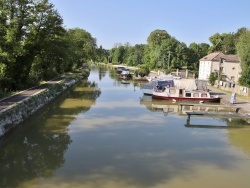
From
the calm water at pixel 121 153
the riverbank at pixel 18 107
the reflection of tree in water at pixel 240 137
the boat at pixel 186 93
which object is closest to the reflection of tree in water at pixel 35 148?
the calm water at pixel 121 153

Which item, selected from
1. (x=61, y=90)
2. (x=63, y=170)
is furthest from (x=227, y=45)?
(x=63, y=170)

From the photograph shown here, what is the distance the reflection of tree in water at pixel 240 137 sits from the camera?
18.6 m

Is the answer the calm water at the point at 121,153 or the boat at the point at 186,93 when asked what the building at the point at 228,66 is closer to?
the boat at the point at 186,93

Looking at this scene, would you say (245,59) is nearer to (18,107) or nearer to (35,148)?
(18,107)

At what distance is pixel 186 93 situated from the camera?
36375mm

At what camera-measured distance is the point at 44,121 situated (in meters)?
23.3

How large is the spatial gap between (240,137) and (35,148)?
1355cm

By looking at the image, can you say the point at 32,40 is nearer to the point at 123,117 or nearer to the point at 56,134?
the point at 123,117

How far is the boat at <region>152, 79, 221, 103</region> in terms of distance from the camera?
3588 centimetres

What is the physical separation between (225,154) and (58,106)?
59.9ft

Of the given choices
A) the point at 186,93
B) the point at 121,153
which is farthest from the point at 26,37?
the point at 121,153

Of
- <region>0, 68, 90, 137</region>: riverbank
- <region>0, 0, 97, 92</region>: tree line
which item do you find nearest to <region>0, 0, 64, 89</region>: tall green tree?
<region>0, 0, 97, 92</region>: tree line

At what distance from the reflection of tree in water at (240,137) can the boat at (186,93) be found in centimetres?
1103

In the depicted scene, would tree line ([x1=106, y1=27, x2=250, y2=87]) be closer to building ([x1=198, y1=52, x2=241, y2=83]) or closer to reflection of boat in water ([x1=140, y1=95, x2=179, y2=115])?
building ([x1=198, y1=52, x2=241, y2=83])
